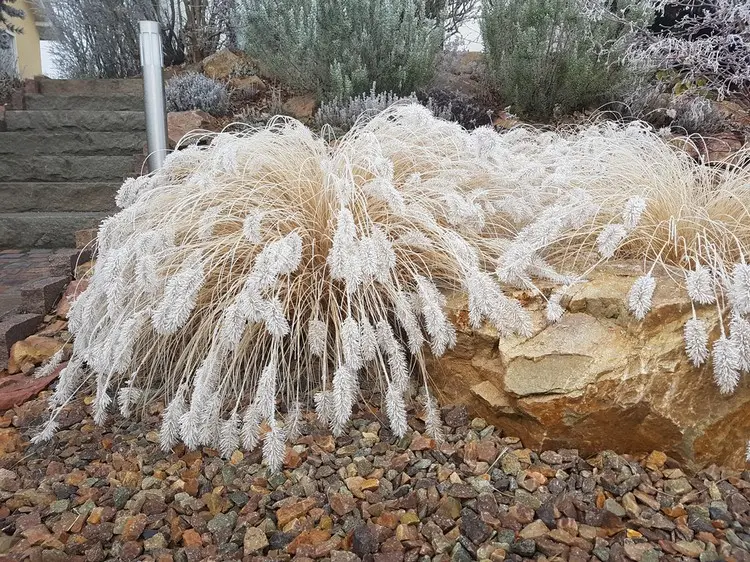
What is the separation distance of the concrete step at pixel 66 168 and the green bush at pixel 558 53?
3019 millimetres

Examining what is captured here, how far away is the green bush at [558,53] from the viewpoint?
427 centimetres

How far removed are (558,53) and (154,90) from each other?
289cm

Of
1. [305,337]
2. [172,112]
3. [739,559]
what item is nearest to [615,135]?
[305,337]

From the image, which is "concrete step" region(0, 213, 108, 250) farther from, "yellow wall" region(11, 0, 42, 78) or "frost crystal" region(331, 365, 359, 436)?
"yellow wall" region(11, 0, 42, 78)

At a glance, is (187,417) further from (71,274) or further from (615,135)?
(615,135)

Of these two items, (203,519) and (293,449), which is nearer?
(203,519)

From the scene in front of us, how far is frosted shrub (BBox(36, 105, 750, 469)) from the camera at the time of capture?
162 cm

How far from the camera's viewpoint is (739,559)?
1295 millimetres

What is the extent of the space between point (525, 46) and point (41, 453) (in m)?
4.05

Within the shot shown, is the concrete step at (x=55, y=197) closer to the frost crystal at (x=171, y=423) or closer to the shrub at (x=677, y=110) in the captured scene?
the frost crystal at (x=171, y=423)

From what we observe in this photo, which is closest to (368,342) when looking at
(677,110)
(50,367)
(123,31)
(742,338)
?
(742,338)

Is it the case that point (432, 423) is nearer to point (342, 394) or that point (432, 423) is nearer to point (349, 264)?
point (342, 394)

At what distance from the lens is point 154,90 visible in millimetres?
3197

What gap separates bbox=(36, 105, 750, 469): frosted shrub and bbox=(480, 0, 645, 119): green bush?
6.73 feet
